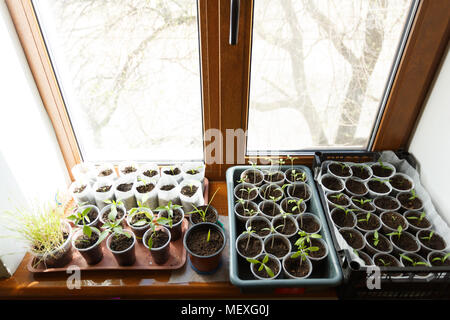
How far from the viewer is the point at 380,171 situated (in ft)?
4.92

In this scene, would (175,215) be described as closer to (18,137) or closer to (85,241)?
(85,241)

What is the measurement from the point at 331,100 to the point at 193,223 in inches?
33.6

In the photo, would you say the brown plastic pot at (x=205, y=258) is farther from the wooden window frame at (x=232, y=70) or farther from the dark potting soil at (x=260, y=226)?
the wooden window frame at (x=232, y=70)

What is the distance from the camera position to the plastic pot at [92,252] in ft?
3.89

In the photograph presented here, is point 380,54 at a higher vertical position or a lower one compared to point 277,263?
higher

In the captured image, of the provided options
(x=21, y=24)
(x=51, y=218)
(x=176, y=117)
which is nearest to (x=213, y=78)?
(x=176, y=117)

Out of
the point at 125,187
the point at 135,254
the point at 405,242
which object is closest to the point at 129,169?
the point at 125,187

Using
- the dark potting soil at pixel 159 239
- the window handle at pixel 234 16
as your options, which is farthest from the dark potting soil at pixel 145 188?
the window handle at pixel 234 16

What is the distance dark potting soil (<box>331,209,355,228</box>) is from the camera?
1323mm

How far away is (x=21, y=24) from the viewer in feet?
3.82

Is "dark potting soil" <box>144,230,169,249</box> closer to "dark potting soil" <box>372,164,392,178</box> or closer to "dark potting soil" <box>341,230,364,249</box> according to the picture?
"dark potting soil" <box>341,230,364,249</box>

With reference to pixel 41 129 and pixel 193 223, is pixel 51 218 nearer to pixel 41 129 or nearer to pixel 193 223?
pixel 41 129

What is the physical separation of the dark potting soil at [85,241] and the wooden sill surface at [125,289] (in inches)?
5.2
